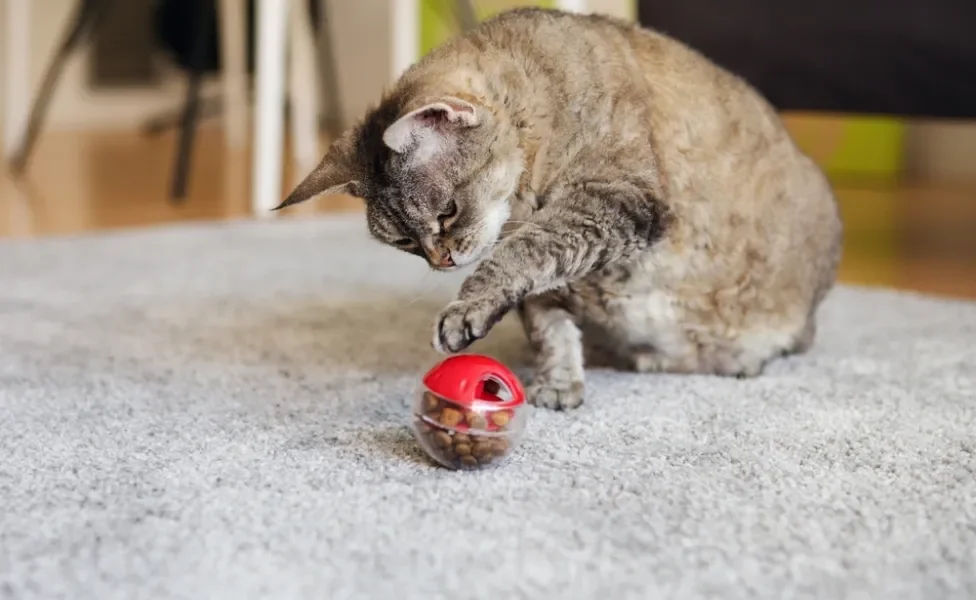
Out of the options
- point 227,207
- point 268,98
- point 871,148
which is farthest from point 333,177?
point 871,148

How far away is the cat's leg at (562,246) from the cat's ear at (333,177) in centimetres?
22

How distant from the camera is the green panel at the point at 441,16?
3.89m

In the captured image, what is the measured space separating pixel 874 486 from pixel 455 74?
2.27 ft

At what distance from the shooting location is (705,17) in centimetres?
215

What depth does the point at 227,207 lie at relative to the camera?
10.2ft

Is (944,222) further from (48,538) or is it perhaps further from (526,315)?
(48,538)

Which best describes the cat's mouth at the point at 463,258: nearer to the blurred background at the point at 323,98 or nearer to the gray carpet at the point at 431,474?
the gray carpet at the point at 431,474

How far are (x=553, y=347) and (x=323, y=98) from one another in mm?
3930

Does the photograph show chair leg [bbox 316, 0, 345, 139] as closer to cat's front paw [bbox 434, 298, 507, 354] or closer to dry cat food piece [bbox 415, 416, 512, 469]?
cat's front paw [bbox 434, 298, 507, 354]

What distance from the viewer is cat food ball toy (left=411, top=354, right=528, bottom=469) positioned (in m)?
1.00

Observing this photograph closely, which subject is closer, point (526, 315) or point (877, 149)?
point (526, 315)

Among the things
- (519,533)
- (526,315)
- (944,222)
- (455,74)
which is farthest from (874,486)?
(944,222)

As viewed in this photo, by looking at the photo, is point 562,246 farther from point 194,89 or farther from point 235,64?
point 235,64

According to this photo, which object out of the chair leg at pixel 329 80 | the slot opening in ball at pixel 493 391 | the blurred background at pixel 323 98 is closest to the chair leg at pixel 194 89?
the blurred background at pixel 323 98
